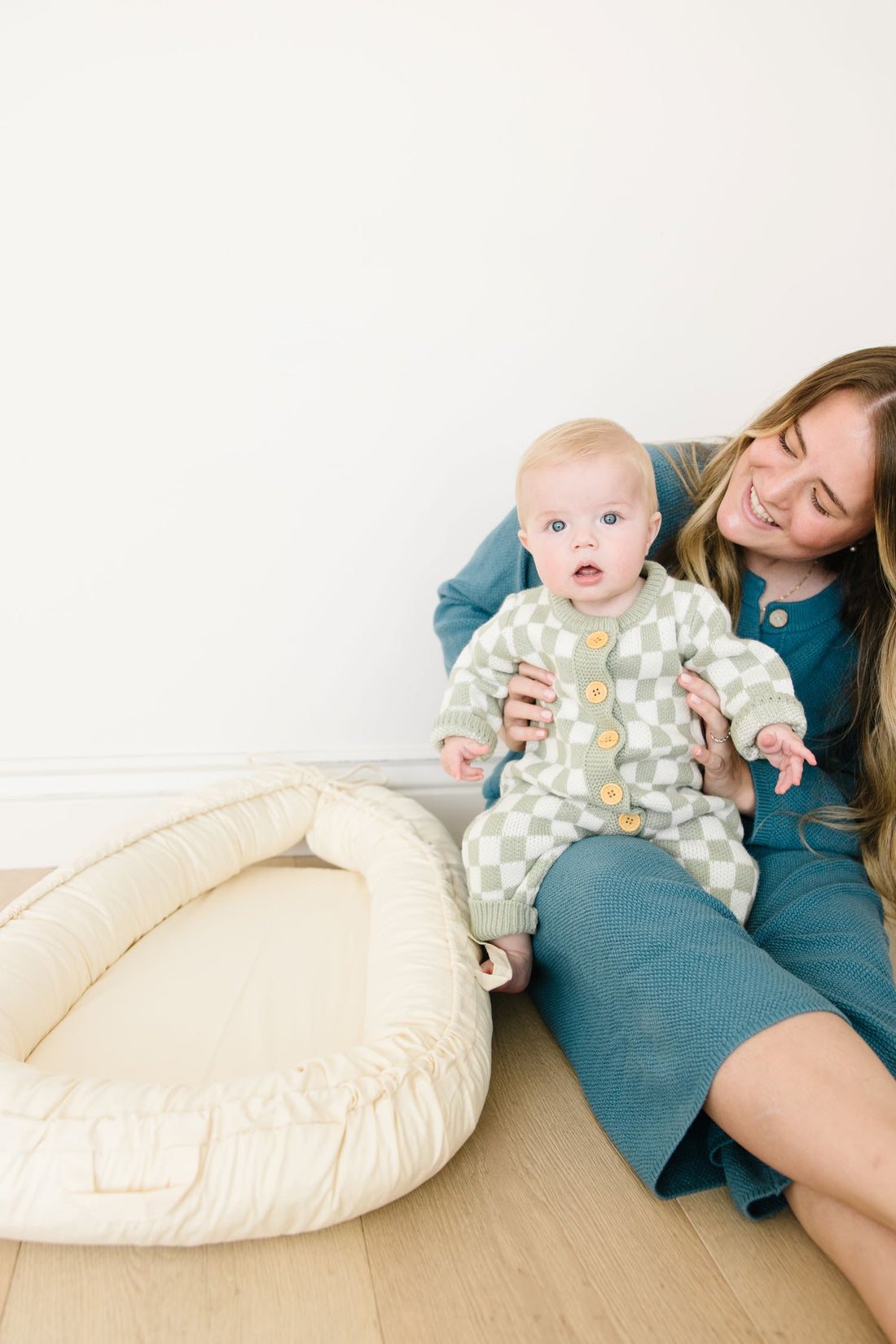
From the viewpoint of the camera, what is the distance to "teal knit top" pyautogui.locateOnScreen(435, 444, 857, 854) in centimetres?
124

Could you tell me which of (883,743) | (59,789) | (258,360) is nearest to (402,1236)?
(883,743)

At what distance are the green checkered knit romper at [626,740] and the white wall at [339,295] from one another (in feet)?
1.96

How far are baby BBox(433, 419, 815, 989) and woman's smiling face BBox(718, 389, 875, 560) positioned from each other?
0.14 metres

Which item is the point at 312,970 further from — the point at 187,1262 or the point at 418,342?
the point at 418,342

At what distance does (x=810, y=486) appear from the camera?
1.14m

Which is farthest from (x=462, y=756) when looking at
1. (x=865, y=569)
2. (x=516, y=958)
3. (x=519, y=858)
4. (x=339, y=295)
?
(x=339, y=295)

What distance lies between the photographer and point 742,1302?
0.85 metres

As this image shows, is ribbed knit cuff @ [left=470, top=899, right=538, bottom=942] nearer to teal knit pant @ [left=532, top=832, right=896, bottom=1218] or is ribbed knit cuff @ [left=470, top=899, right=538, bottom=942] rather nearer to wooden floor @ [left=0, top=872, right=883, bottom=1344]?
teal knit pant @ [left=532, top=832, right=896, bottom=1218]

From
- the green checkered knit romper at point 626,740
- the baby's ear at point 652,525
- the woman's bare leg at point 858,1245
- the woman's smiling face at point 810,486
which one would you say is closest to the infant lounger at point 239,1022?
the green checkered knit romper at point 626,740

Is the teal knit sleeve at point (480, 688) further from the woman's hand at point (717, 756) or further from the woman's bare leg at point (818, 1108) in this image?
the woman's bare leg at point (818, 1108)

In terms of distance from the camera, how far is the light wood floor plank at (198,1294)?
797 mm

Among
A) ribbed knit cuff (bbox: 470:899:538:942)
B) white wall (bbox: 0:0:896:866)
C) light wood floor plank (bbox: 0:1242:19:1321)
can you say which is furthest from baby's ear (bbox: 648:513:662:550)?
light wood floor plank (bbox: 0:1242:19:1321)

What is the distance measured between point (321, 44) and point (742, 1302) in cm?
183

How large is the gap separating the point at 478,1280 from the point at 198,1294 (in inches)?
10.6
